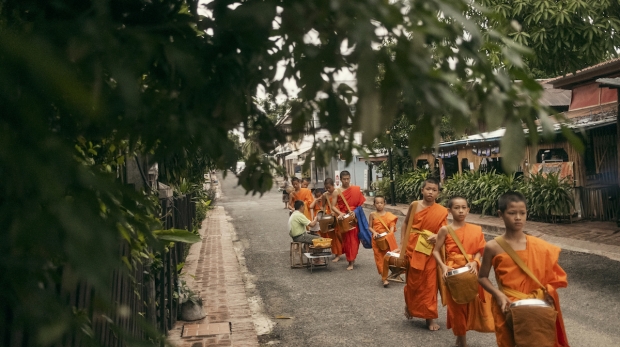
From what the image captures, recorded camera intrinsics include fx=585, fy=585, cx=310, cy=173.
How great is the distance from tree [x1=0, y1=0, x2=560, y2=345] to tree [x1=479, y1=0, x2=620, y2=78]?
9.10 metres

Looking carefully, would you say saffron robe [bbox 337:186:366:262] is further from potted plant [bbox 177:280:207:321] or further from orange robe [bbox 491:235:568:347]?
orange robe [bbox 491:235:568:347]

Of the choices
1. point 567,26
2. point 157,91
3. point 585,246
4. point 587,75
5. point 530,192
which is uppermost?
point 587,75

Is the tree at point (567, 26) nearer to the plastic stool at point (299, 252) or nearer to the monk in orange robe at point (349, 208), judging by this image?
the monk in orange robe at point (349, 208)

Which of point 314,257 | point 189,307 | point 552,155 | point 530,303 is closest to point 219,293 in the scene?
point 189,307

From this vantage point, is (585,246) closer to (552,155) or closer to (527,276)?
(552,155)

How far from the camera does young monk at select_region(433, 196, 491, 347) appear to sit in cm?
539

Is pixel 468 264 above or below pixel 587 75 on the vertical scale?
below

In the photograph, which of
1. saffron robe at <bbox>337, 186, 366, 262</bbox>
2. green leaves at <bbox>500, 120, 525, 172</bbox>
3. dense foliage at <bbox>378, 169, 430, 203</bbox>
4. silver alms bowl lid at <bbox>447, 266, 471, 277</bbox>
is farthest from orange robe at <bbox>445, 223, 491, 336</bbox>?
dense foliage at <bbox>378, 169, 430, 203</bbox>

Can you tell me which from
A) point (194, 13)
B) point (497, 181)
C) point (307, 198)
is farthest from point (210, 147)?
point (497, 181)

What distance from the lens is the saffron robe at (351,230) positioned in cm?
1035

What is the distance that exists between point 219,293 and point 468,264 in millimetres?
4057

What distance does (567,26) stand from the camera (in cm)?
1010

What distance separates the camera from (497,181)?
1645cm

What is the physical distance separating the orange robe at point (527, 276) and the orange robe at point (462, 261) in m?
1.13
